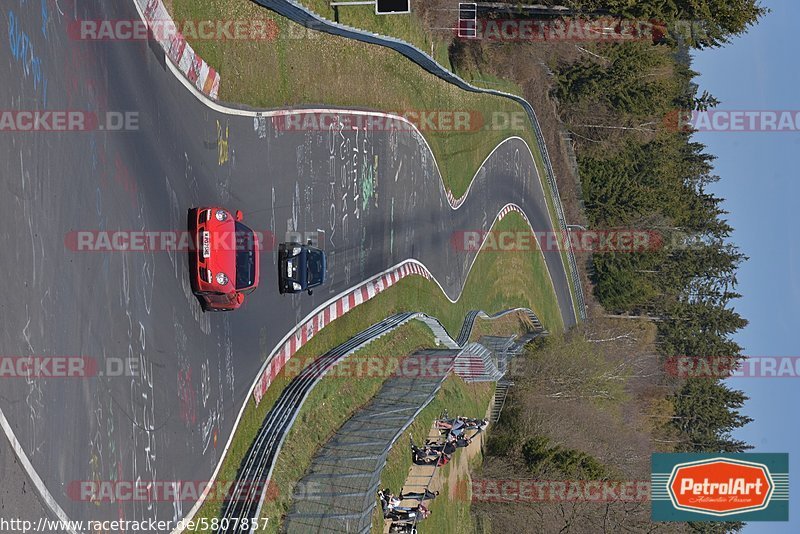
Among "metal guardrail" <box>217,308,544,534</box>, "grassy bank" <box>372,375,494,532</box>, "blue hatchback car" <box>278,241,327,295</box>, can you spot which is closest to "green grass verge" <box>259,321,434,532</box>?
"metal guardrail" <box>217,308,544,534</box>

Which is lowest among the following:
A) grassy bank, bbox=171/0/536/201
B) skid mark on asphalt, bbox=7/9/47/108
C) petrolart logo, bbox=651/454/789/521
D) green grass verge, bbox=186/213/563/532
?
petrolart logo, bbox=651/454/789/521

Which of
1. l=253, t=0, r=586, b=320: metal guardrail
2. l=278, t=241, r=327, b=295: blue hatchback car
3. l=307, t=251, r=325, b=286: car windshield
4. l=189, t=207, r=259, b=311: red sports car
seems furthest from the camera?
l=253, t=0, r=586, b=320: metal guardrail

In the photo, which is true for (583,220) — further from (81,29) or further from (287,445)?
(81,29)

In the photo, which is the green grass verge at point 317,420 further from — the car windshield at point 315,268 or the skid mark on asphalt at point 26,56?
the skid mark on asphalt at point 26,56

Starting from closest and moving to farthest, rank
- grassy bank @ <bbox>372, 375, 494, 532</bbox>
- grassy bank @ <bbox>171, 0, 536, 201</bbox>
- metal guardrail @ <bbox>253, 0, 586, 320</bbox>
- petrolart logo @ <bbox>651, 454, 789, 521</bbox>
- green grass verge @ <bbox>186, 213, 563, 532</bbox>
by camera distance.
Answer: green grass verge @ <bbox>186, 213, 563, 532</bbox> → grassy bank @ <bbox>171, 0, 536, 201</bbox> → metal guardrail @ <bbox>253, 0, 586, 320</bbox> → grassy bank @ <bbox>372, 375, 494, 532</bbox> → petrolart logo @ <bbox>651, 454, 789, 521</bbox>

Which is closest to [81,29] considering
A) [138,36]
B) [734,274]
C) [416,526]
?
[138,36]

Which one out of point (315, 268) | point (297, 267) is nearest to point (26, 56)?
point (297, 267)

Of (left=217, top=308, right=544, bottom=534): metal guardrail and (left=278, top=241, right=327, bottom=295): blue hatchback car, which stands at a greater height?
(left=278, top=241, right=327, bottom=295): blue hatchback car

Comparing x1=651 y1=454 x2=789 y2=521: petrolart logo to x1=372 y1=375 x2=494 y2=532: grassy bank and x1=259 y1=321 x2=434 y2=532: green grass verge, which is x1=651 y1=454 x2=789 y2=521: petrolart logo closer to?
x1=372 y1=375 x2=494 y2=532: grassy bank

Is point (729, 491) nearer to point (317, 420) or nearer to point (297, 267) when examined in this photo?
point (317, 420)
